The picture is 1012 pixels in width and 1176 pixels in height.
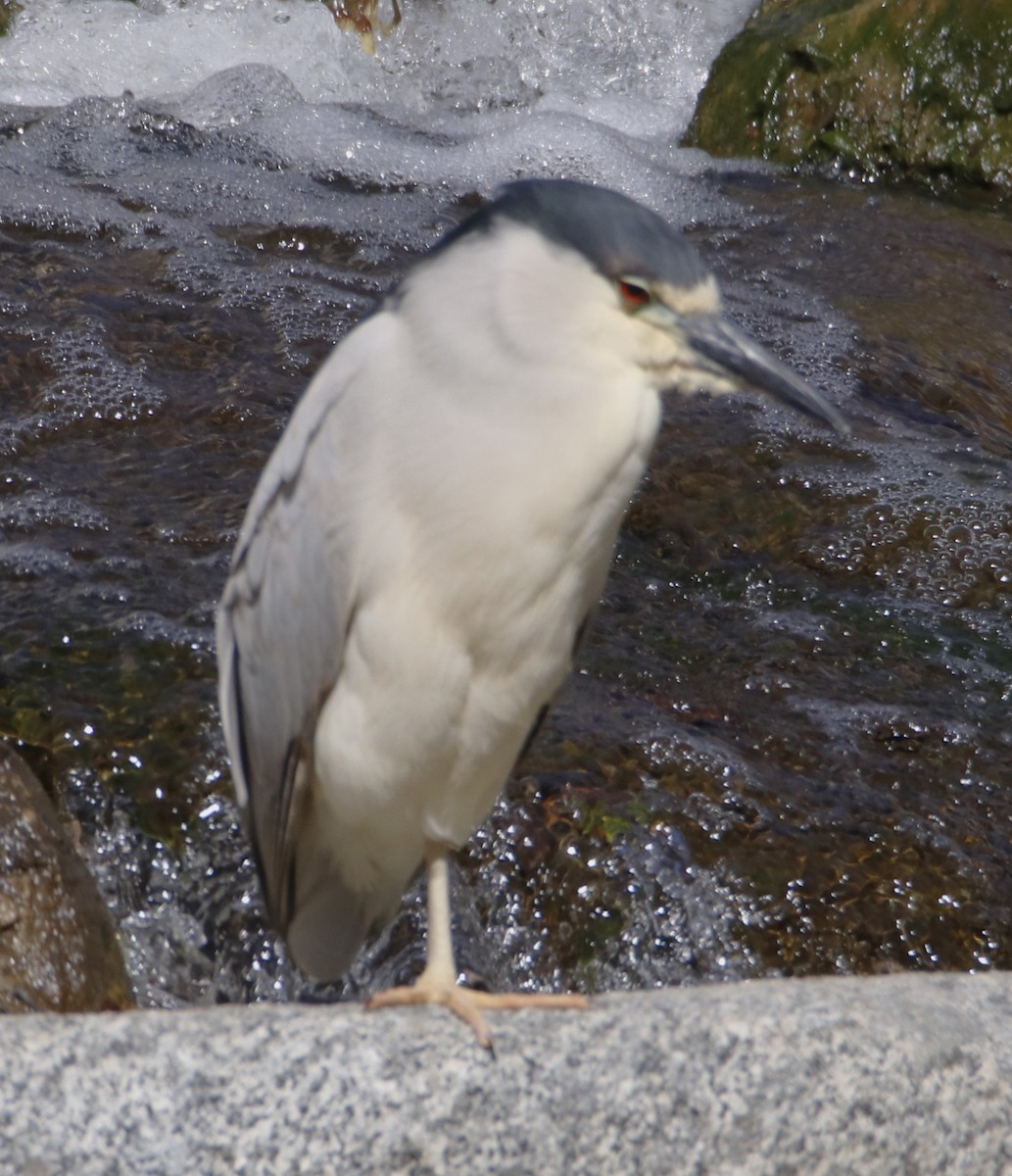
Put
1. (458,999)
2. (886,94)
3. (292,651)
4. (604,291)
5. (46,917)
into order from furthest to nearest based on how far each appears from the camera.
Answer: (886,94) < (46,917) < (292,651) < (458,999) < (604,291)

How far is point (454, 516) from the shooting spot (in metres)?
1.99

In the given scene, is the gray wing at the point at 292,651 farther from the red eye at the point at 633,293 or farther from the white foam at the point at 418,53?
the white foam at the point at 418,53

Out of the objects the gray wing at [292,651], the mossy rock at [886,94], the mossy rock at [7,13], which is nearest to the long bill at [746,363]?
the gray wing at [292,651]

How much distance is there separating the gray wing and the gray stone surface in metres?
0.47

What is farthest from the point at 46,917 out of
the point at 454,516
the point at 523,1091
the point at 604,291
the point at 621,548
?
the point at 621,548

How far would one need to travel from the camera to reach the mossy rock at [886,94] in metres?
7.46

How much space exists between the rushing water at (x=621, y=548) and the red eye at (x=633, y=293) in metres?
1.63

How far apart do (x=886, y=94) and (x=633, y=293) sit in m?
6.34

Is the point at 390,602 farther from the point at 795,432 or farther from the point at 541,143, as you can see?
the point at 541,143

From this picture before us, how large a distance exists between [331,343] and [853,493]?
1871 millimetres

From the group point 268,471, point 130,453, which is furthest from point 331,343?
point 268,471

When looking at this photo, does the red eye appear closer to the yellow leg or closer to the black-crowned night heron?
the black-crowned night heron

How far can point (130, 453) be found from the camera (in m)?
4.49

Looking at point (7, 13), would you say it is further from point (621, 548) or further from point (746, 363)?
point (746, 363)
